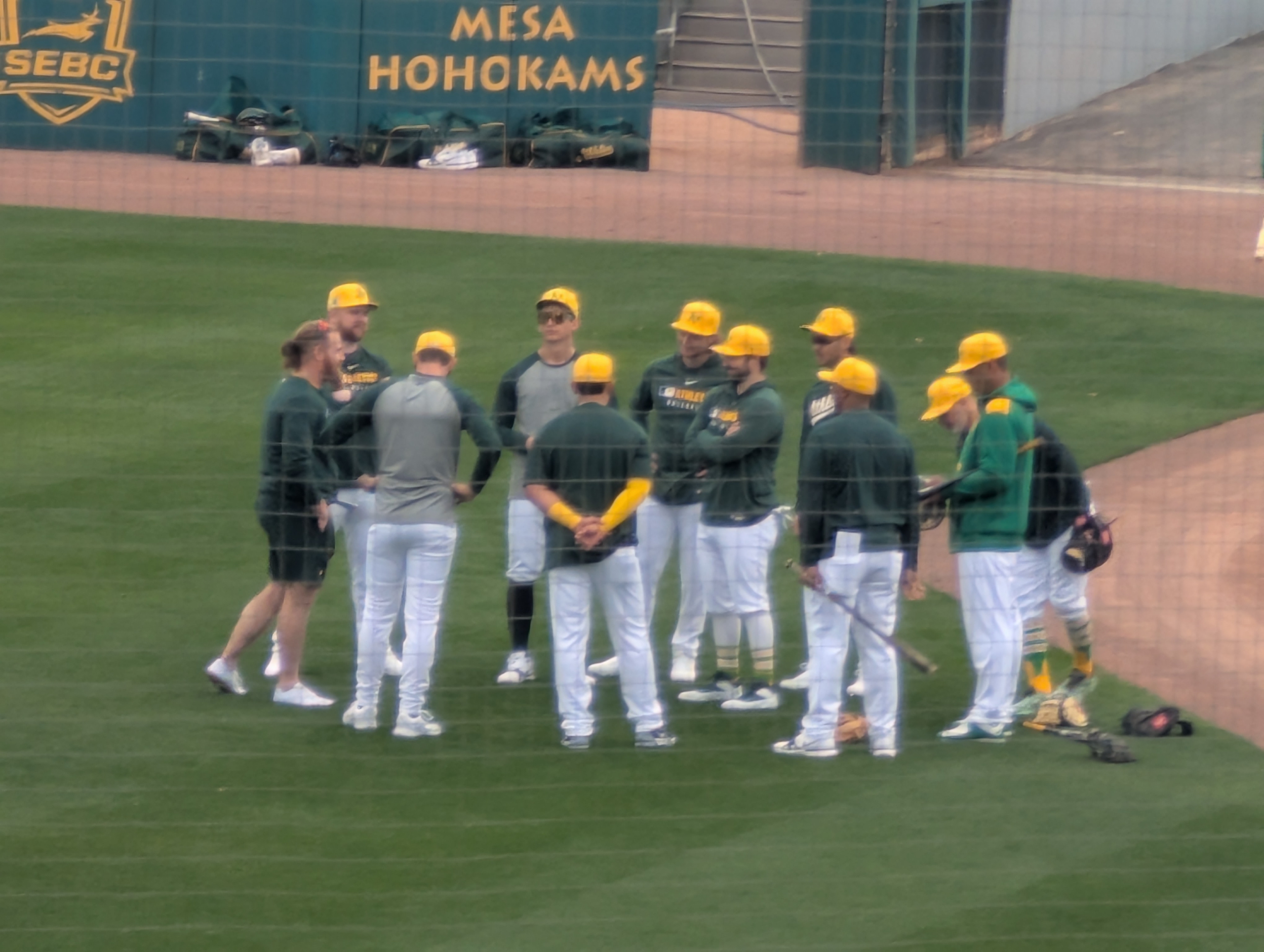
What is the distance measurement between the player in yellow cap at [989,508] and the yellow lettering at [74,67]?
1264 cm

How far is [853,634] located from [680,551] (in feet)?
4.08

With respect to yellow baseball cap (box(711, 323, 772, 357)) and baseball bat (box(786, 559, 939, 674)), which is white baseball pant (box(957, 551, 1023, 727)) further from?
yellow baseball cap (box(711, 323, 772, 357))

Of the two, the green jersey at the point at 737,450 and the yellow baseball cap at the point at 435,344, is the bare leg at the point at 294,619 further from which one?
the green jersey at the point at 737,450


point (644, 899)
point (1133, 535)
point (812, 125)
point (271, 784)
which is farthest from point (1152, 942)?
point (812, 125)

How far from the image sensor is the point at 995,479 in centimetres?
718

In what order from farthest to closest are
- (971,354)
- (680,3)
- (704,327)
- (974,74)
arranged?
(680,3) < (974,74) < (704,327) < (971,354)

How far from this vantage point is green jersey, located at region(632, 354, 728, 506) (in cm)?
809

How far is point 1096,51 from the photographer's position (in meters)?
17.7

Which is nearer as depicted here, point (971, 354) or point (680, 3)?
A: point (971, 354)

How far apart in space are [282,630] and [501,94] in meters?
11.2

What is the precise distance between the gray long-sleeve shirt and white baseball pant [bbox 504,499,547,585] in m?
0.80

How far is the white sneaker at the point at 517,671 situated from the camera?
8195mm

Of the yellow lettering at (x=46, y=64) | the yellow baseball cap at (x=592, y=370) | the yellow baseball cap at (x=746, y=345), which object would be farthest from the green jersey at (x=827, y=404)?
the yellow lettering at (x=46, y=64)

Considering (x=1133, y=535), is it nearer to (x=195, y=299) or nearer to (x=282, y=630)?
(x=282, y=630)
